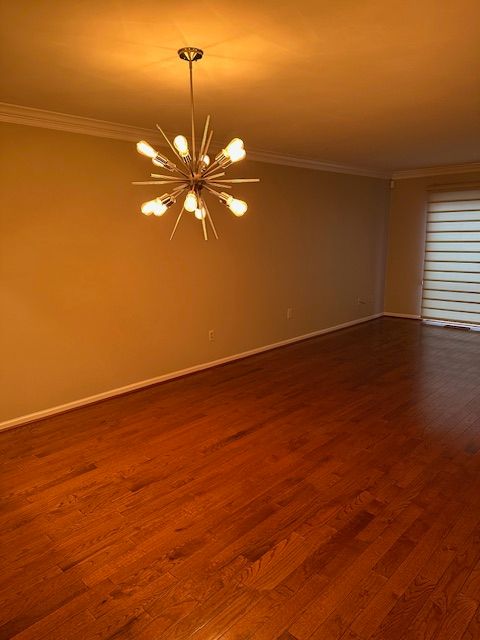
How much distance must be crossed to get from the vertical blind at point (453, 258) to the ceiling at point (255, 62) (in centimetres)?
305

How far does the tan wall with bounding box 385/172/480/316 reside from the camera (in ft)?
24.1

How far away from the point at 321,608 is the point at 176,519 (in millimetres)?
896

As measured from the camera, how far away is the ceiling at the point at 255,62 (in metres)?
1.92

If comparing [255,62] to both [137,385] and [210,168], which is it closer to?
[210,168]

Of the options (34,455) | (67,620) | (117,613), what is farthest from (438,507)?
(34,455)

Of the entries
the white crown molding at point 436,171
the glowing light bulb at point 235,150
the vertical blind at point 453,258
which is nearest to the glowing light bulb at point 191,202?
the glowing light bulb at point 235,150

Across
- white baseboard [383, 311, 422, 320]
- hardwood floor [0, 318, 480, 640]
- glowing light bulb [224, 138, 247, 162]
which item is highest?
glowing light bulb [224, 138, 247, 162]

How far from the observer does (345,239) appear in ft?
22.2

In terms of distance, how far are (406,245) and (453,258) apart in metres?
0.83

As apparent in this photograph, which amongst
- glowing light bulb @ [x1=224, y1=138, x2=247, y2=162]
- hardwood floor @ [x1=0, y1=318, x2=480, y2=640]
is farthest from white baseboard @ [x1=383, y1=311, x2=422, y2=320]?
glowing light bulb @ [x1=224, y1=138, x2=247, y2=162]

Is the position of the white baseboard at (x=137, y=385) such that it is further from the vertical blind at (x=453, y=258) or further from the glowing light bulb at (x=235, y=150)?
the glowing light bulb at (x=235, y=150)

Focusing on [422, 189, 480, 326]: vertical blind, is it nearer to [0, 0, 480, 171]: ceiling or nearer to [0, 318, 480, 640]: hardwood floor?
[0, 0, 480, 171]: ceiling

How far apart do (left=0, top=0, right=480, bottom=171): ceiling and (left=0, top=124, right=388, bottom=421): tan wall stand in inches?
21.3

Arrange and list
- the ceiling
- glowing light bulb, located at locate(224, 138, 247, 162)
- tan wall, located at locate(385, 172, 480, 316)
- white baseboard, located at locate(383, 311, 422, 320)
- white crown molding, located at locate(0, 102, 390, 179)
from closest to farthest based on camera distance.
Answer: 1. the ceiling
2. glowing light bulb, located at locate(224, 138, 247, 162)
3. white crown molding, located at locate(0, 102, 390, 179)
4. tan wall, located at locate(385, 172, 480, 316)
5. white baseboard, located at locate(383, 311, 422, 320)
